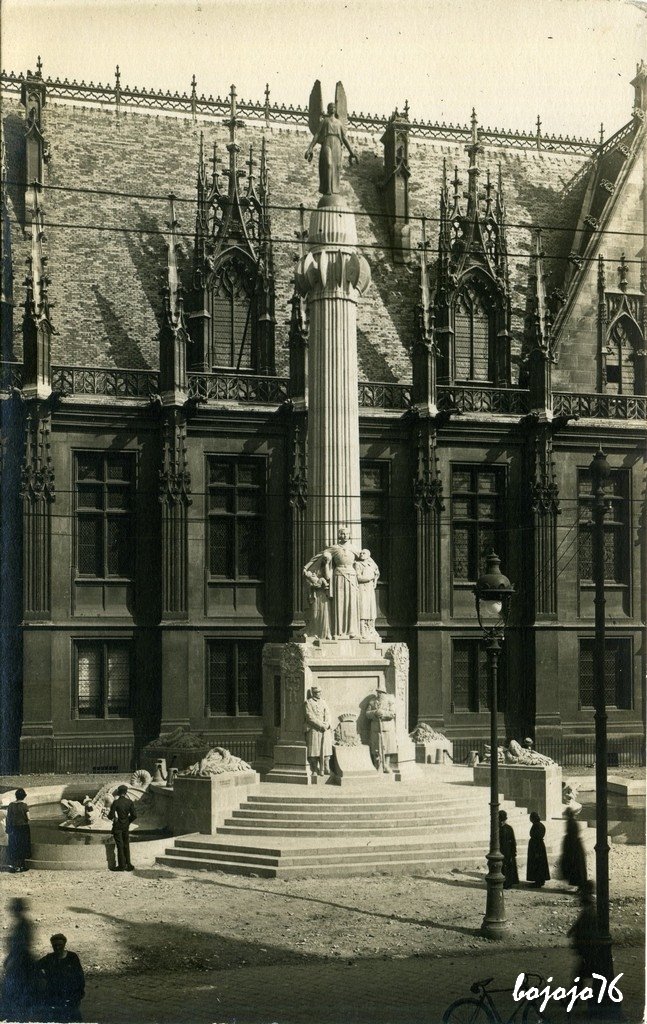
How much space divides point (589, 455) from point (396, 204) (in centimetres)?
998

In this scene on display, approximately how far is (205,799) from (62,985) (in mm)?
9474

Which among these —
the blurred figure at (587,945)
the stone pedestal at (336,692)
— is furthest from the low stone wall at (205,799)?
the blurred figure at (587,945)

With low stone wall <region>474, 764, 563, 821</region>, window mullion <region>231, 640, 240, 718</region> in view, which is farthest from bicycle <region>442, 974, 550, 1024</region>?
window mullion <region>231, 640, 240, 718</region>

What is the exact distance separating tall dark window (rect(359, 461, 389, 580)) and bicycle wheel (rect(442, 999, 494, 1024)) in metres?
24.6

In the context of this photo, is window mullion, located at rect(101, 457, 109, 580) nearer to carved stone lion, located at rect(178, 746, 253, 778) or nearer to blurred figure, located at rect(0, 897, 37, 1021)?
carved stone lion, located at rect(178, 746, 253, 778)

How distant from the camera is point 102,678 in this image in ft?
116

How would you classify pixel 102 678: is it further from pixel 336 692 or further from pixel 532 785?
pixel 532 785

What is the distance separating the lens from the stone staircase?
69.3 feet

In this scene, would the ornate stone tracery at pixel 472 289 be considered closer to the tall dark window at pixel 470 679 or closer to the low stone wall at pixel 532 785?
the tall dark window at pixel 470 679

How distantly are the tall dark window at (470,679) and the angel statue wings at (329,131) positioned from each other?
Result: 1598 centimetres

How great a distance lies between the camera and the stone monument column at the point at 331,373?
2561 cm

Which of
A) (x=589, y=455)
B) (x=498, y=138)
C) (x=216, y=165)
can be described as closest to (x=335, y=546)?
(x=589, y=455)

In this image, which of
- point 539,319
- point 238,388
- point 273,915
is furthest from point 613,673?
point 273,915

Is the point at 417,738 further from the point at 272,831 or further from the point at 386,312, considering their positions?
the point at 386,312
